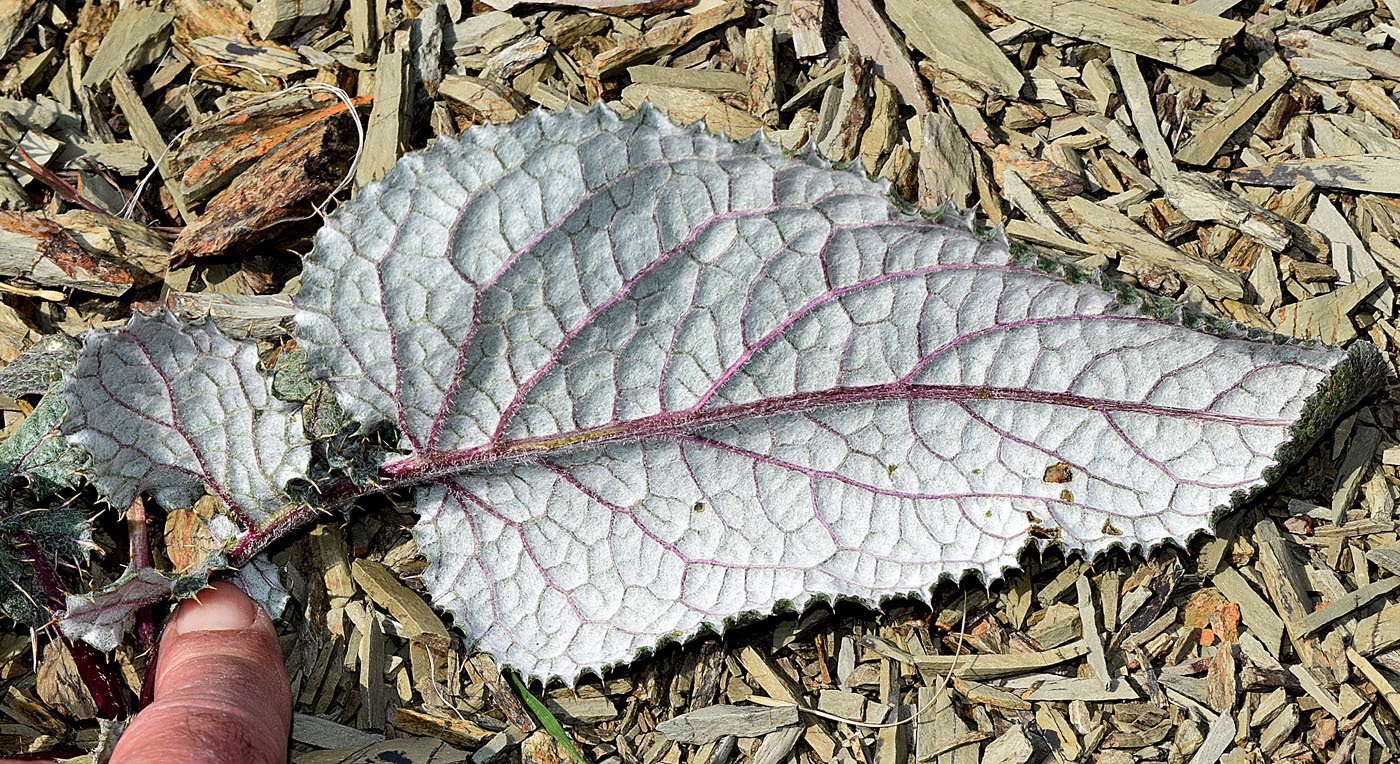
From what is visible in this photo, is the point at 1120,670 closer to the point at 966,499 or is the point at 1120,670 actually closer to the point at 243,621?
the point at 966,499

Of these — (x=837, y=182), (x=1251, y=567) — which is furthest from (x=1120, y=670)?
(x=837, y=182)

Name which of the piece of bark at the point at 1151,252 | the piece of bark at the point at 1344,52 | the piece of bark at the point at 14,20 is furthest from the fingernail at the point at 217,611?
the piece of bark at the point at 1344,52

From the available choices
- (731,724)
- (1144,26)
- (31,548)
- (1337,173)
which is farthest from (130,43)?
(1337,173)

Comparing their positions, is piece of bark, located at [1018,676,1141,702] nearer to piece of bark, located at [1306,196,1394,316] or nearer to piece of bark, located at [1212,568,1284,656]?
piece of bark, located at [1212,568,1284,656]

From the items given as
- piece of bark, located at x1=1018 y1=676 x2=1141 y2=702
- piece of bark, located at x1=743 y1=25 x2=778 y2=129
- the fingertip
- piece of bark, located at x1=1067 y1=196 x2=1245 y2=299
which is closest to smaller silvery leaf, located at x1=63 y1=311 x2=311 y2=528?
the fingertip

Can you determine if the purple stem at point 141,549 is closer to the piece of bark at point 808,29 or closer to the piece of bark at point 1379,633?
the piece of bark at point 808,29

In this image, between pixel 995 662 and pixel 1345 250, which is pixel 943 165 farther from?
pixel 995 662
